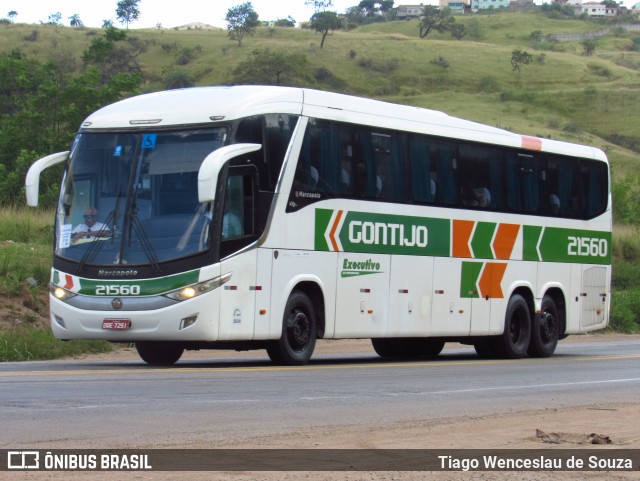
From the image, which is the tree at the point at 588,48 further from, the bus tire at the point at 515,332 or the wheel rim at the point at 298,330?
the wheel rim at the point at 298,330

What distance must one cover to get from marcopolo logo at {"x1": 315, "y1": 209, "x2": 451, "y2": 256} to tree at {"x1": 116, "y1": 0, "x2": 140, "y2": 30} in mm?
123550

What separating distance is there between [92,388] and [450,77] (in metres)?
121

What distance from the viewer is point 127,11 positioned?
463 ft

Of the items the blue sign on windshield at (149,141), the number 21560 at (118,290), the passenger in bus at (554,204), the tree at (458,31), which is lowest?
the number 21560 at (118,290)

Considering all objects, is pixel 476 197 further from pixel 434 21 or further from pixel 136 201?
pixel 434 21

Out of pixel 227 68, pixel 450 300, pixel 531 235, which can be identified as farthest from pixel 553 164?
pixel 227 68

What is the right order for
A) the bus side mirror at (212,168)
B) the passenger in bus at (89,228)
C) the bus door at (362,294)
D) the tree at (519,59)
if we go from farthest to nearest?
the tree at (519,59)
the bus door at (362,294)
the passenger in bus at (89,228)
the bus side mirror at (212,168)

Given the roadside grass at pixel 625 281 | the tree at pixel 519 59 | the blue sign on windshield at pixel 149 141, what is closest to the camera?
the blue sign on windshield at pixel 149 141

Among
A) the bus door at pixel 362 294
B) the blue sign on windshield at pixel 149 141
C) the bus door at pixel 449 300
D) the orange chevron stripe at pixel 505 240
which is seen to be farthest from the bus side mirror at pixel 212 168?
the orange chevron stripe at pixel 505 240

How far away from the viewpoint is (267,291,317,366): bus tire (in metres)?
17.1

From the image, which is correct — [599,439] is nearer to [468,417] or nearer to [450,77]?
[468,417]

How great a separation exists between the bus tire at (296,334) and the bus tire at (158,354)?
1746 millimetres

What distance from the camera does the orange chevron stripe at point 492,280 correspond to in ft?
70.1

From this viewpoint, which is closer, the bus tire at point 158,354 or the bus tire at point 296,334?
the bus tire at point 296,334
